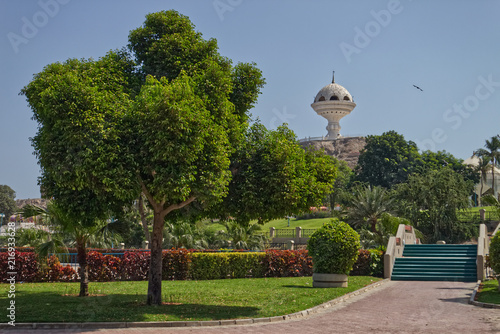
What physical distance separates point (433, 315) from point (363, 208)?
2854cm

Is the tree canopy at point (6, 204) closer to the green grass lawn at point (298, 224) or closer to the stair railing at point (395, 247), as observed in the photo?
the green grass lawn at point (298, 224)

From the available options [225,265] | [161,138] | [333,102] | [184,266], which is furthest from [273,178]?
[333,102]

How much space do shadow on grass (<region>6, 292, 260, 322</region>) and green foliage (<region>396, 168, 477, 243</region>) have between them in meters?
34.4

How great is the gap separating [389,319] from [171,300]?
6.10m

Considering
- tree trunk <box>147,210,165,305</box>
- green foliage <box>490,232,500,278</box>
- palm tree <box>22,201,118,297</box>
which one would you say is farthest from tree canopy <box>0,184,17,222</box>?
green foliage <box>490,232,500,278</box>

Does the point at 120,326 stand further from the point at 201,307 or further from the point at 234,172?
the point at 234,172

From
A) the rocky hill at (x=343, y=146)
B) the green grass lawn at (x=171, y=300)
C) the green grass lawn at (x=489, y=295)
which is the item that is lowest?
the green grass lawn at (x=171, y=300)

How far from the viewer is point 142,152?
491 inches

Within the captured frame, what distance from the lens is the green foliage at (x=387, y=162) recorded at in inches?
2970

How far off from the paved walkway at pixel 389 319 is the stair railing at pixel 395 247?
21.7 ft

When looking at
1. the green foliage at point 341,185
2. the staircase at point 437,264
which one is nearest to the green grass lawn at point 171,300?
the staircase at point 437,264

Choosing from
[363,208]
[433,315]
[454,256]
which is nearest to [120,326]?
[433,315]

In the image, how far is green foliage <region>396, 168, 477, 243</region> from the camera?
45562 millimetres

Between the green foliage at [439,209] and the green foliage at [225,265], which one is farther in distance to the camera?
the green foliage at [439,209]
